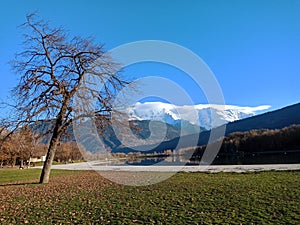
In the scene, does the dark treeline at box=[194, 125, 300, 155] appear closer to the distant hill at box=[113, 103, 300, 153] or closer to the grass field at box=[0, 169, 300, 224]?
the distant hill at box=[113, 103, 300, 153]

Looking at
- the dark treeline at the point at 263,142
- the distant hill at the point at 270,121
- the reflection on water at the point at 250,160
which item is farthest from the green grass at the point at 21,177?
the distant hill at the point at 270,121

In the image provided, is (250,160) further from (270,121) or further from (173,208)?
(270,121)

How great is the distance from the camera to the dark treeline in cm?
6834

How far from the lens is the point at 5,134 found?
1398 cm

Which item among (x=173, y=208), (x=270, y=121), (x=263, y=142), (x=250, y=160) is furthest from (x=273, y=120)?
(x=173, y=208)

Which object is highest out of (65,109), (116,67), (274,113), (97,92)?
(274,113)

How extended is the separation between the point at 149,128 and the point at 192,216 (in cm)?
970

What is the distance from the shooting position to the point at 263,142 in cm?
7325

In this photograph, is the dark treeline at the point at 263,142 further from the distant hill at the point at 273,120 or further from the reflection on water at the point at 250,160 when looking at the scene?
the distant hill at the point at 273,120

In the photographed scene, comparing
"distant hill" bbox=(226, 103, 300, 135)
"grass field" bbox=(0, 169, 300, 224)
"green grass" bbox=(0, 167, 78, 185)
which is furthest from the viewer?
"distant hill" bbox=(226, 103, 300, 135)

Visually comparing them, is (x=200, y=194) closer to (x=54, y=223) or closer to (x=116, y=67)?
(x=54, y=223)

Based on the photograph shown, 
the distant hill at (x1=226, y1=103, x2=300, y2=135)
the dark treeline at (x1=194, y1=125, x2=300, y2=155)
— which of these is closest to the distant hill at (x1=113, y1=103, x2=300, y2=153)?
the distant hill at (x1=226, y1=103, x2=300, y2=135)

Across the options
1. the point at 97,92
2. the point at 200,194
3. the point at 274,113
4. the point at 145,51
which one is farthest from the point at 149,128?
the point at 274,113

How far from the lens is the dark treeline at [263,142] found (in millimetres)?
68344
